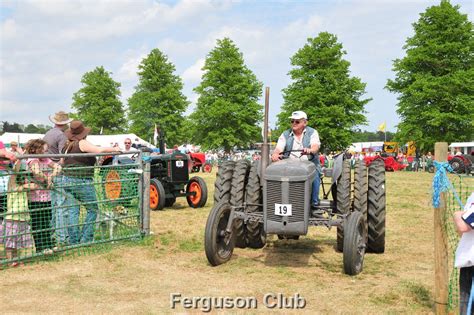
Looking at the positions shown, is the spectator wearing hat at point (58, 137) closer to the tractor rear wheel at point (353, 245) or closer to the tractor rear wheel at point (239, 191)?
the tractor rear wheel at point (239, 191)


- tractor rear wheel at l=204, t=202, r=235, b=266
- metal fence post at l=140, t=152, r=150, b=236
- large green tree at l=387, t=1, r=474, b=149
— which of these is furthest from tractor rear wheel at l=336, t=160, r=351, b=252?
large green tree at l=387, t=1, r=474, b=149

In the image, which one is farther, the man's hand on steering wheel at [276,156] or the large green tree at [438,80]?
the large green tree at [438,80]

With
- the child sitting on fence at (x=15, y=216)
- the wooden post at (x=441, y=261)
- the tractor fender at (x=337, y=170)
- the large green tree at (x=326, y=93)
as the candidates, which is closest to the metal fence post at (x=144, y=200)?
the child sitting on fence at (x=15, y=216)

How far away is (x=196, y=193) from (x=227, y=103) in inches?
1169

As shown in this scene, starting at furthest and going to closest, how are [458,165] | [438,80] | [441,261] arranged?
[438,80] → [458,165] → [441,261]

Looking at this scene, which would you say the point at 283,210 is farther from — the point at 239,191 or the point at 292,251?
the point at 292,251

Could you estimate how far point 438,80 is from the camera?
1336 inches

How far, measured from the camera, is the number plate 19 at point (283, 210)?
17.7ft

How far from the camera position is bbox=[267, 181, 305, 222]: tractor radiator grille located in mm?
5395

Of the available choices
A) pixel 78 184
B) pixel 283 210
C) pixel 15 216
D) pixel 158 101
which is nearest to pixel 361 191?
pixel 283 210

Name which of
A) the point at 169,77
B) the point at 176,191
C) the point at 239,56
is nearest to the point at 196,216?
the point at 176,191

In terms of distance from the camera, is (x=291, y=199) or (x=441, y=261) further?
(x=291, y=199)

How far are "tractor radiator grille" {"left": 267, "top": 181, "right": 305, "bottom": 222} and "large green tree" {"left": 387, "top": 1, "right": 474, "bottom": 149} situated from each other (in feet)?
100

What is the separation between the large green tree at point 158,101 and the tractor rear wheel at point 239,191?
38833 millimetres
